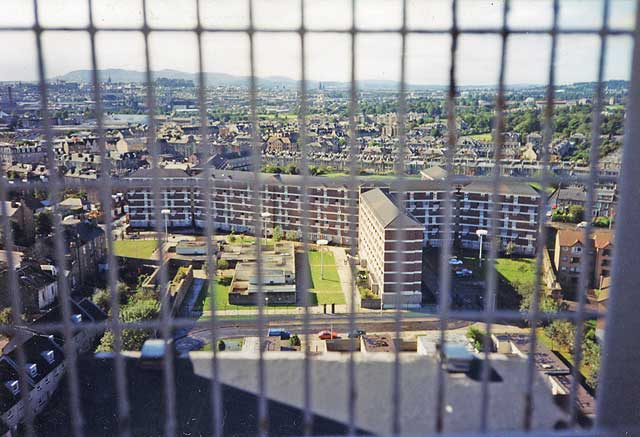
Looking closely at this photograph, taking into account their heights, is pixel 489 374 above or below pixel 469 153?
below

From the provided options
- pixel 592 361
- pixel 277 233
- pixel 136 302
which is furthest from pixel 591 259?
pixel 277 233

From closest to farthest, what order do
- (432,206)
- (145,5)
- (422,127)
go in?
(145,5) < (422,127) < (432,206)

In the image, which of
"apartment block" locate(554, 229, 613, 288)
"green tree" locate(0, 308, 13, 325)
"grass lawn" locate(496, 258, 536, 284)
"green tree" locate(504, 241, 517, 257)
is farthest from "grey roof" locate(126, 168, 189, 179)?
"green tree" locate(504, 241, 517, 257)

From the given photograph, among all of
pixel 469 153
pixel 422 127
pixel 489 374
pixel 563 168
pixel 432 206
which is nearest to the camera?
pixel 489 374

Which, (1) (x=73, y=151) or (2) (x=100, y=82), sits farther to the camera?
(1) (x=73, y=151)

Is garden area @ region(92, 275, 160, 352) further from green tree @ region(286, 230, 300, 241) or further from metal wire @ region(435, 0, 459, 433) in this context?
metal wire @ region(435, 0, 459, 433)

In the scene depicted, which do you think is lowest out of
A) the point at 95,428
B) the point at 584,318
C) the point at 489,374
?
the point at 95,428

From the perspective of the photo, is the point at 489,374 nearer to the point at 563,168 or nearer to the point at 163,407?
the point at 563,168

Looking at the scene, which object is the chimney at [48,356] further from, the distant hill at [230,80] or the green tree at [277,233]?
the green tree at [277,233]

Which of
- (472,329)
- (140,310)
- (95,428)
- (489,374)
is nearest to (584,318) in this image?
(489,374)
